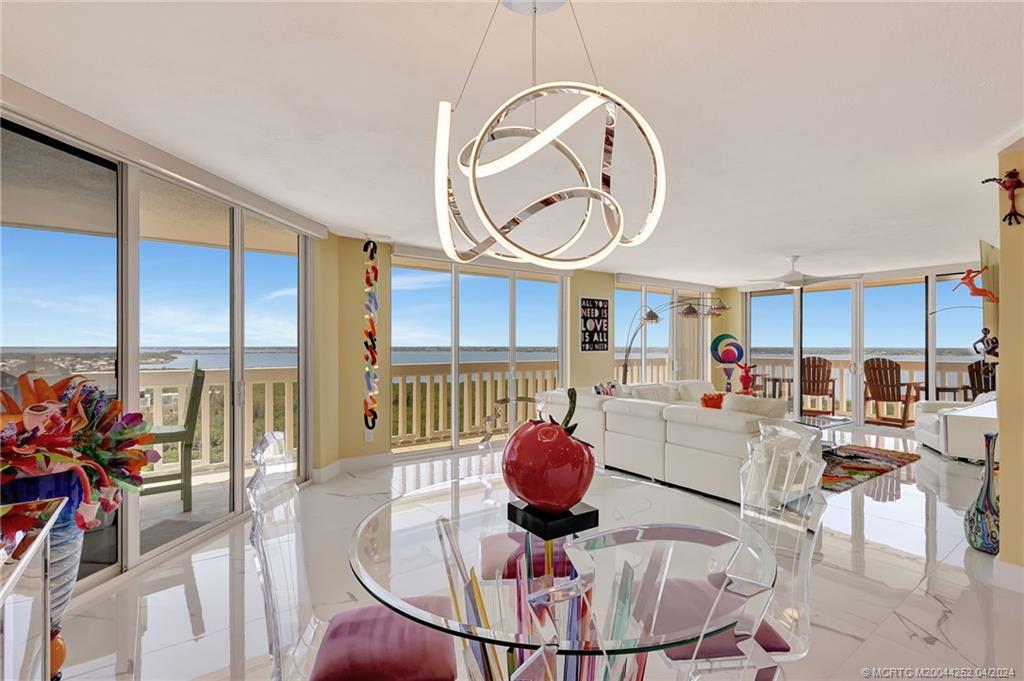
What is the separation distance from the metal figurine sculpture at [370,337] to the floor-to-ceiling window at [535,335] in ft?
6.43

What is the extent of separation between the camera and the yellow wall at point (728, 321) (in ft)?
29.3

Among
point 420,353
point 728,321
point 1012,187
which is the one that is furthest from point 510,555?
point 728,321

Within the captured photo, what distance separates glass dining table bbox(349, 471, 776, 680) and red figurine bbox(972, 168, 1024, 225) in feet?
7.00

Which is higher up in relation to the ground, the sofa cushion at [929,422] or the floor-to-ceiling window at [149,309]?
the floor-to-ceiling window at [149,309]

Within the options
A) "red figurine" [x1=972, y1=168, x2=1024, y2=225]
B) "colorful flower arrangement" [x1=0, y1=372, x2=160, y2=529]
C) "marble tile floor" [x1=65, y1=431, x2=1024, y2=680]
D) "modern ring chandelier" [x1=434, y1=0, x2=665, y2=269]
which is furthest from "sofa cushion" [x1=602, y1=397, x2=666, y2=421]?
"colorful flower arrangement" [x1=0, y1=372, x2=160, y2=529]

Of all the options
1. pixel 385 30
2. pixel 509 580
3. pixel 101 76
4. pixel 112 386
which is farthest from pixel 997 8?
pixel 112 386

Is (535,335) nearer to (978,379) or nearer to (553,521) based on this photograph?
(553,521)

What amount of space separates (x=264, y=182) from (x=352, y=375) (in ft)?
7.06

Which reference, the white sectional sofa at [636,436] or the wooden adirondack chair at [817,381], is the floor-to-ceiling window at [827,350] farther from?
the white sectional sofa at [636,436]

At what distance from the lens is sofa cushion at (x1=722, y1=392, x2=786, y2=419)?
3.81m

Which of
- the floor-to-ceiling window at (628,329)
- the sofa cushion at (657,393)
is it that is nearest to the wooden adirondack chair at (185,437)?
the sofa cushion at (657,393)

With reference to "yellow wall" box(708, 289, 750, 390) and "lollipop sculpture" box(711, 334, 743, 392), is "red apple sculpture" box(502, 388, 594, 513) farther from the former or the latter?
"yellow wall" box(708, 289, 750, 390)

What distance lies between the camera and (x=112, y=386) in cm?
257

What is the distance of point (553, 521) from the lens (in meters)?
1.31
